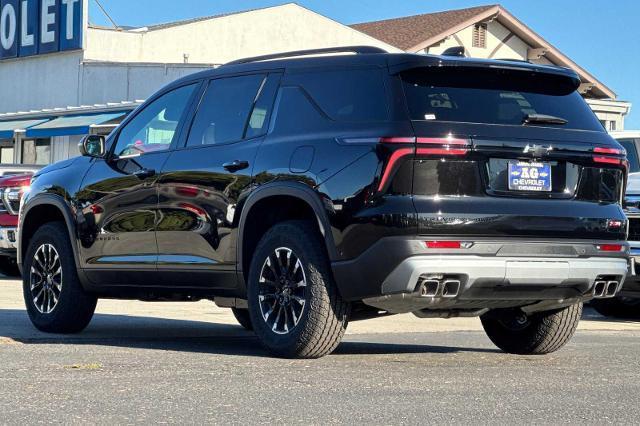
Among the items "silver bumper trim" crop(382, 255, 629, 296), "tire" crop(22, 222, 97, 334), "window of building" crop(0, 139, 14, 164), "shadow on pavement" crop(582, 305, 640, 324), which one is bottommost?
"window of building" crop(0, 139, 14, 164)

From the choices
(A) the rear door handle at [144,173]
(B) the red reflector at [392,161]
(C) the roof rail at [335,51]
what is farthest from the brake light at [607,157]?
(A) the rear door handle at [144,173]

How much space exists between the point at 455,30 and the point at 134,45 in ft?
33.3

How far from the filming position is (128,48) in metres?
42.8

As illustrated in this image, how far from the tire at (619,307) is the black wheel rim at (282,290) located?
637 centimetres

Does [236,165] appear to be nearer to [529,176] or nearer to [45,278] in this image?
[529,176]

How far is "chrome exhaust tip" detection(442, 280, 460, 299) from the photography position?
7.37 metres

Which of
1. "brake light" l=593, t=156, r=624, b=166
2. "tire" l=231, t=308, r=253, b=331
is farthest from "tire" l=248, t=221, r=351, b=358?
"tire" l=231, t=308, r=253, b=331

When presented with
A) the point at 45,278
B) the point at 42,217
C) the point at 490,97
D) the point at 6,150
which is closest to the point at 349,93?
the point at 490,97

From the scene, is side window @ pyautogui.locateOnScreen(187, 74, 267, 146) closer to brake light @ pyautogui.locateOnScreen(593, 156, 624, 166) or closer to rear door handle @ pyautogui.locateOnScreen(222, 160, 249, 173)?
rear door handle @ pyautogui.locateOnScreen(222, 160, 249, 173)

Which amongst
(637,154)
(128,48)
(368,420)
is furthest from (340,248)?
(128,48)

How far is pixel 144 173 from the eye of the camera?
904 cm

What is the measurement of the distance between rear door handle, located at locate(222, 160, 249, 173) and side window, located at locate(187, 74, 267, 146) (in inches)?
8.9

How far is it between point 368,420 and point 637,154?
10312mm

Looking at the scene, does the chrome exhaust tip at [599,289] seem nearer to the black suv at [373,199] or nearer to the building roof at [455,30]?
the black suv at [373,199]
